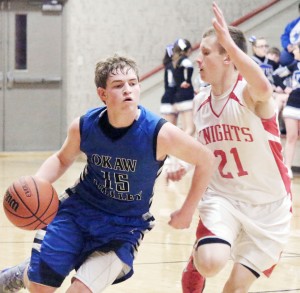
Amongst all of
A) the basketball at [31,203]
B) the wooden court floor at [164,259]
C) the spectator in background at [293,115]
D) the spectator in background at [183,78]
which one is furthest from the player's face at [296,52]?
the basketball at [31,203]

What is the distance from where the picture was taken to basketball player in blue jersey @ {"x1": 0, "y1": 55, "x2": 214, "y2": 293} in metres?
3.78

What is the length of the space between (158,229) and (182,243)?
0.64 meters

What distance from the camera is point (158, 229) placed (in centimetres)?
692

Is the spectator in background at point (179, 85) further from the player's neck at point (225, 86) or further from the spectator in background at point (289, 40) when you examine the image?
the player's neck at point (225, 86)

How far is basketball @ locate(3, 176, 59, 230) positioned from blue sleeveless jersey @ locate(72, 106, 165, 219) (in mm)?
203

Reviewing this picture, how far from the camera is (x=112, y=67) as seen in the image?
3.88 metres

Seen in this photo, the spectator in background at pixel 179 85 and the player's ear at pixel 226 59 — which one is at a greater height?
the player's ear at pixel 226 59

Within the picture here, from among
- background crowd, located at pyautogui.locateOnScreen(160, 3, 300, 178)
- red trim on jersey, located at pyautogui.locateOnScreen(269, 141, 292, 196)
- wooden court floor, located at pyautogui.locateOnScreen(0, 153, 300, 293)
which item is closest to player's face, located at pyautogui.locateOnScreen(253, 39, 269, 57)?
background crowd, located at pyautogui.locateOnScreen(160, 3, 300, 178)

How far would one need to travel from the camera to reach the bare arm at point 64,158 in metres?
3.98

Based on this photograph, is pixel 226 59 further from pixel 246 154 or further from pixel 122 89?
pixel 122 89

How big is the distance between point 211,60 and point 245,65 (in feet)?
1.35

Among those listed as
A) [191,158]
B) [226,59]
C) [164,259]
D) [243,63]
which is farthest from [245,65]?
[164,259]

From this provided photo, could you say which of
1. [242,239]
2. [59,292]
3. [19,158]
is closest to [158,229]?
[59,292]

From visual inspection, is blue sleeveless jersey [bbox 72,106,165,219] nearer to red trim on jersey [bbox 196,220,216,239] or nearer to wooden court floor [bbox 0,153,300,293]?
red trim on jersey [bbox 196,220,216,239]
